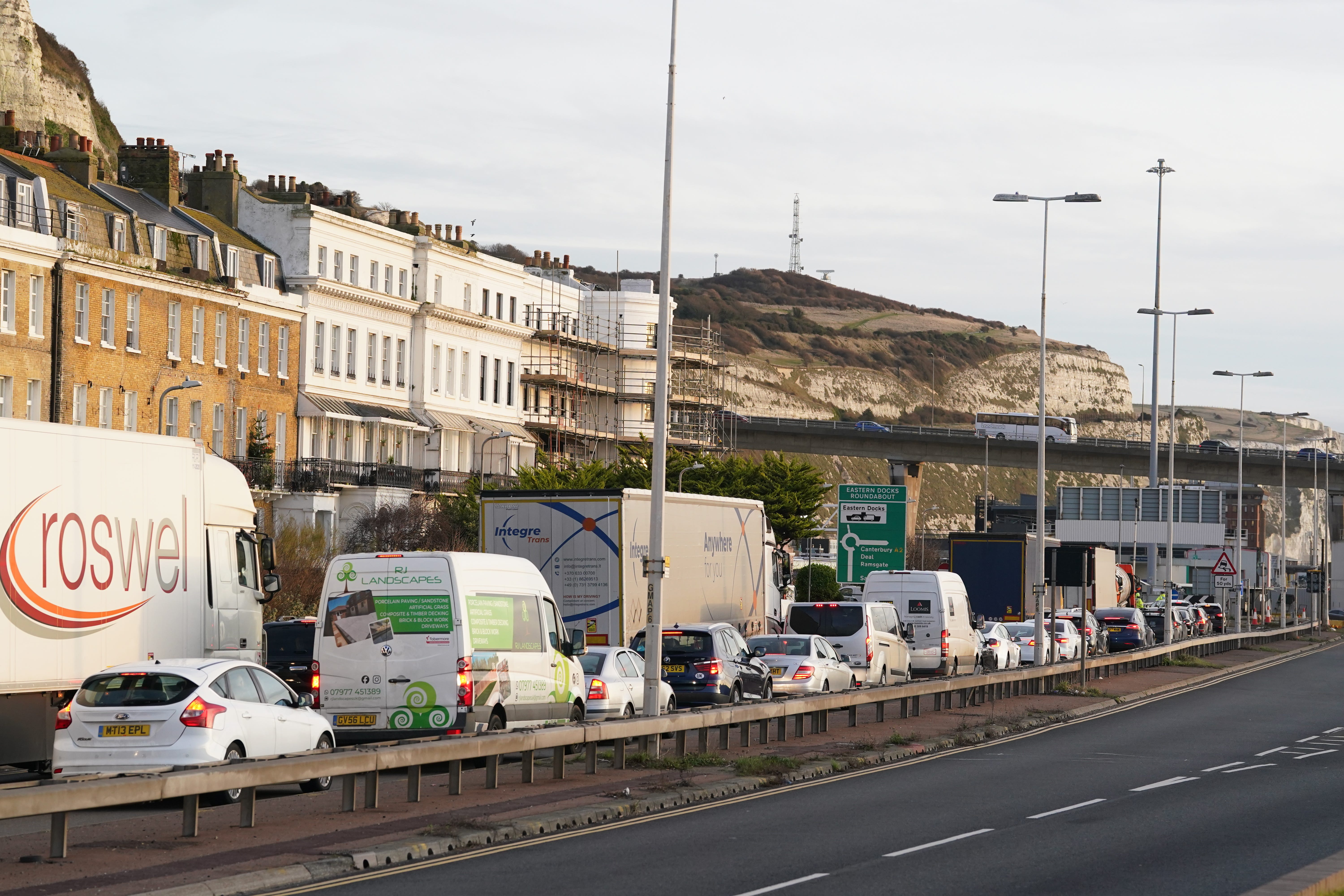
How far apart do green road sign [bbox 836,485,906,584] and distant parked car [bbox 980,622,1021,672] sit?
3.10 metres

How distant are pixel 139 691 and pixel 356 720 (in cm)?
384

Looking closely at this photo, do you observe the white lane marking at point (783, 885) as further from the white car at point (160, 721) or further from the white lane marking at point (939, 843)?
the white car at point (160, 721)

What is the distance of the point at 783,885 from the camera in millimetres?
12953

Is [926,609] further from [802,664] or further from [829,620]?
[802,664]

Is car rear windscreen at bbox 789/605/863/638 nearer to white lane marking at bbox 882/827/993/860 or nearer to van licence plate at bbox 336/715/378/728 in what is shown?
van licence plate at bbox 336/715/378/728

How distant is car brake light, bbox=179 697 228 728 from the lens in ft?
56.9

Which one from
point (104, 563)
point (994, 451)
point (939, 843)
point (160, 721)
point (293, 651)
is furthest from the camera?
point (994, 451)

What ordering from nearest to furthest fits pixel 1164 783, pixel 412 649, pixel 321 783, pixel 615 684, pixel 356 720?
pixel 321 783 < pixel 1164 783 < pixel 412 649 < pixel 356 720 < pixel 615 684

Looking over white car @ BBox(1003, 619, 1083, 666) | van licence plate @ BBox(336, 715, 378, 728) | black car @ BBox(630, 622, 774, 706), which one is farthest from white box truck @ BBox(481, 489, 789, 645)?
white car @ BBox(1003, 619, 1083, 666)

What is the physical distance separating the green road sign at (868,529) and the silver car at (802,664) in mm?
11647

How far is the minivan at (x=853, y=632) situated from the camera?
34156 mm

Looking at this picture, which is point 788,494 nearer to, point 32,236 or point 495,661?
point 32,236

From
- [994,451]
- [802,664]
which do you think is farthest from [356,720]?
[994,451]

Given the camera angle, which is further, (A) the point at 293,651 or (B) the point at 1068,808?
(A) the point at 293,651
